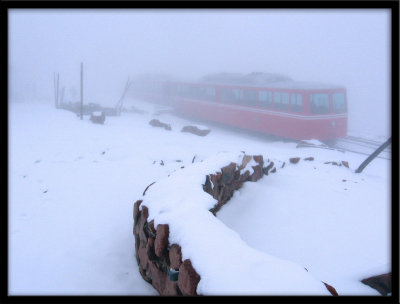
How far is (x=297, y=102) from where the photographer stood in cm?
1193

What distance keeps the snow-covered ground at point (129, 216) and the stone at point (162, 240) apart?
52 cm

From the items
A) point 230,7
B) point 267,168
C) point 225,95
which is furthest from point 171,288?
point 225,95

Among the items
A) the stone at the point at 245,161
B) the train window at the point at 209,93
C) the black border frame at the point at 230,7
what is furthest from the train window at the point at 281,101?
the black border frame at the point at 230,7

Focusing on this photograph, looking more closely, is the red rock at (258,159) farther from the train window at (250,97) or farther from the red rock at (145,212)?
the train window at (250,97)

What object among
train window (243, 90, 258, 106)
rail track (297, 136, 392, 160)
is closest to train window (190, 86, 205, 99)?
train window (243, 90, 258, 106)

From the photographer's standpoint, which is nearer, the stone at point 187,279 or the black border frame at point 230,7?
the stone at point 187,279

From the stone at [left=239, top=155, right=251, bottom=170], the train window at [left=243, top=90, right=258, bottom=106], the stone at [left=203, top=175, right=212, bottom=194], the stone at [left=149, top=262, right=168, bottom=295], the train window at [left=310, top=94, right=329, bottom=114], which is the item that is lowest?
the stone at [left=149, top=262, right=168, bottom=295]

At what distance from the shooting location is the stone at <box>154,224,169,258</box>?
268 cm

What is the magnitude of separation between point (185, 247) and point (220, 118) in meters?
14.0

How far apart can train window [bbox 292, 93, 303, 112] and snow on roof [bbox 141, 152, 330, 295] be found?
9.59m

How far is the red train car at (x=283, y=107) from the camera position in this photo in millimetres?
11914

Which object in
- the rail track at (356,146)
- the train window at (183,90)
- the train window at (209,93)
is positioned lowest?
the rail track at (356,146)

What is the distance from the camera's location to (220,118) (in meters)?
16.2

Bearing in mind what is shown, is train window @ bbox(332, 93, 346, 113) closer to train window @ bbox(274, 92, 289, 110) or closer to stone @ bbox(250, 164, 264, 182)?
train window @ bbox(274, 92, 289, 110)
